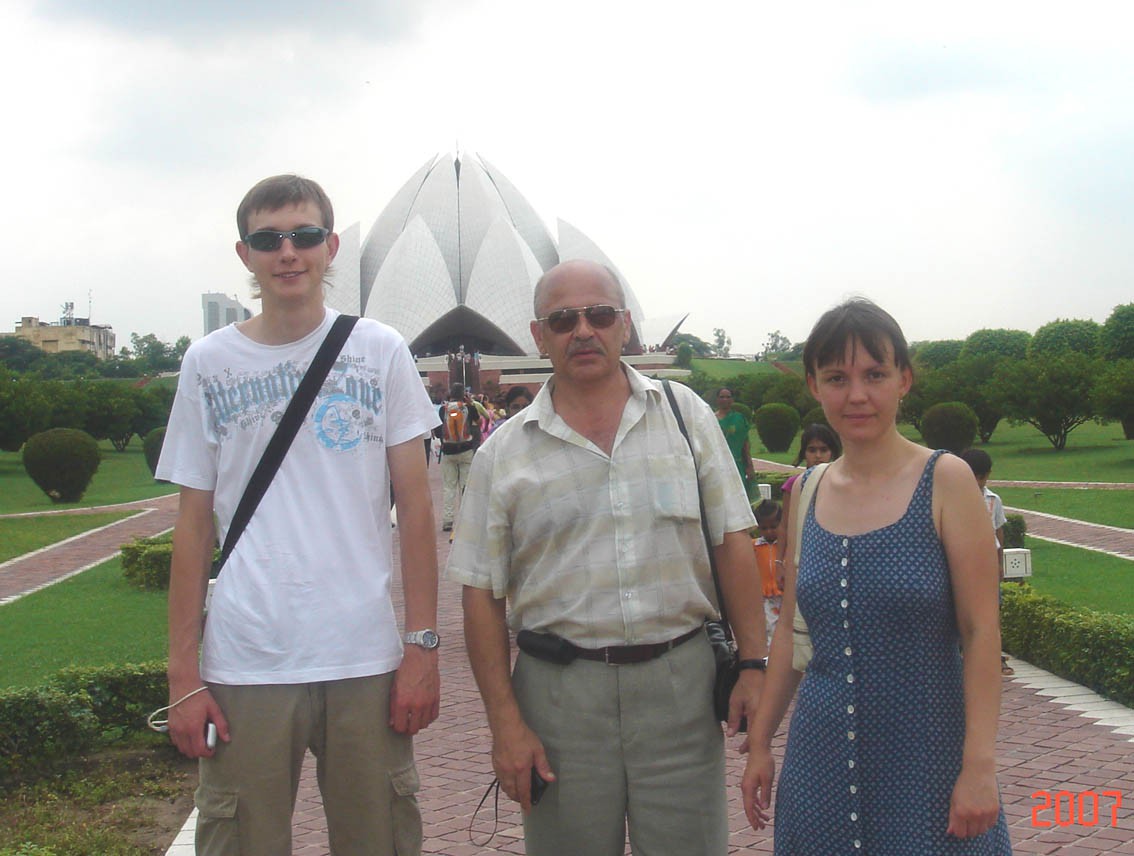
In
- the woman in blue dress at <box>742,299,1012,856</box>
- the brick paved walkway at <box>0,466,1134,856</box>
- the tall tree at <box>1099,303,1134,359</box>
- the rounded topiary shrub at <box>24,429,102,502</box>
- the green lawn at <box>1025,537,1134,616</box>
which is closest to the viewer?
the woman in blue dress at <box>742,299,1012,856</box>

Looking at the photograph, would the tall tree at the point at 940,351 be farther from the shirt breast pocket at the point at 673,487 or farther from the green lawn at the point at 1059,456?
the shirt breast pocket at the point at 673,487

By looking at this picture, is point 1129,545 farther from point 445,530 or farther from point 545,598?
point 545,598

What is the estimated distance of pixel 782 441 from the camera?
793 inches

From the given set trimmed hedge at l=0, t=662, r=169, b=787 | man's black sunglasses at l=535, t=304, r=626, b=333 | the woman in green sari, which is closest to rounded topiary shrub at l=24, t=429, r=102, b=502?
the woman in green sari

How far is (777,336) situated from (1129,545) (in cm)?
8176

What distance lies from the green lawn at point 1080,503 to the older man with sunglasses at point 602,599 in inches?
314

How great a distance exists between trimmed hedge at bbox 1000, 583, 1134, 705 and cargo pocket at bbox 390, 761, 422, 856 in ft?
10.3

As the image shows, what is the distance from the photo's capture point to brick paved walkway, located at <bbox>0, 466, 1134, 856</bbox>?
2.79 m

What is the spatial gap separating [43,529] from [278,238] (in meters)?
9.97

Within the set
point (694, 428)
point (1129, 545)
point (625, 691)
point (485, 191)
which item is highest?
point (485, 191)

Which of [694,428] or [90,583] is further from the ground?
[694,428]

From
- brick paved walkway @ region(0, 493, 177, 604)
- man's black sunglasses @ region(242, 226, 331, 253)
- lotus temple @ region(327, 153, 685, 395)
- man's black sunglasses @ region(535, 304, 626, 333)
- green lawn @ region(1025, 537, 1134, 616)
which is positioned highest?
lotus temple @ region(327, 153, 685, 395)

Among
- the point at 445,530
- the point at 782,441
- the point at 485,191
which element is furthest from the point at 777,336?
the point at 445,530

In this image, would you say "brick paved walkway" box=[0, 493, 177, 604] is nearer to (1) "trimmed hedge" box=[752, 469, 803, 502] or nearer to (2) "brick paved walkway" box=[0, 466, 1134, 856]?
(2) "brick paved walkway" box=[0, 466, 1134, 856]
